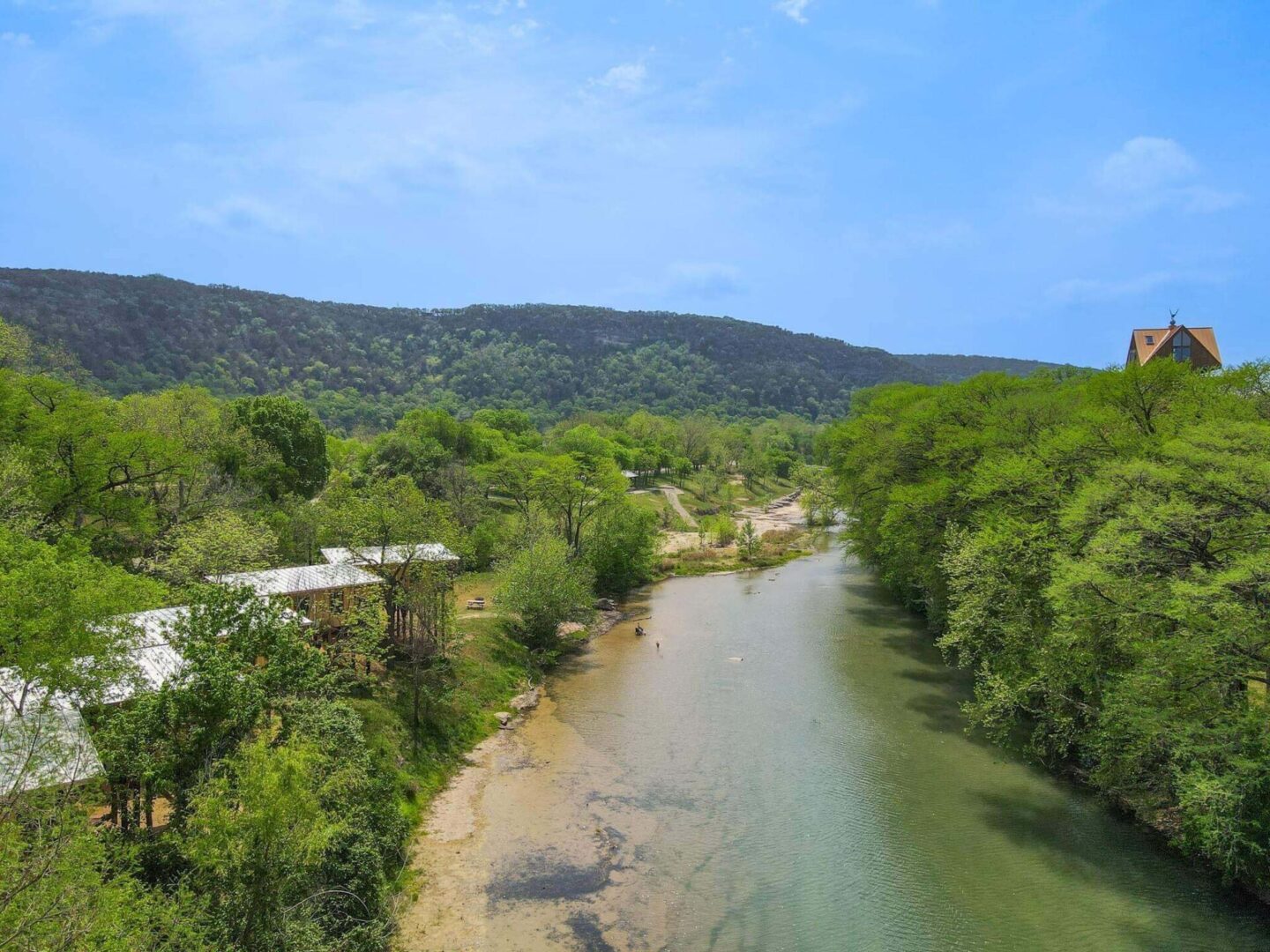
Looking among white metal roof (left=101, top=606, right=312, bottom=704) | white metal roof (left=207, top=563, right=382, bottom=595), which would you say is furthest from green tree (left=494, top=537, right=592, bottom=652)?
white metal roof (left=101, top=606, right=312, bottom=704)

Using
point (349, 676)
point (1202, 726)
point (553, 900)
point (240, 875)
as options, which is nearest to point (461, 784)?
point (349, 676)

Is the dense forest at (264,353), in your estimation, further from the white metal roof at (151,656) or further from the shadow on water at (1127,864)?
the shadow on water at (1127,864)

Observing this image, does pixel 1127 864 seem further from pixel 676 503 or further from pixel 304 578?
pixel 676 503

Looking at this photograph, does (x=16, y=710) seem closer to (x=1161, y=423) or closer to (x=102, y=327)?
(x=1161, y=423)

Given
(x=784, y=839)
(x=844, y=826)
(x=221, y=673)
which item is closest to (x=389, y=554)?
(x=221, y=673)

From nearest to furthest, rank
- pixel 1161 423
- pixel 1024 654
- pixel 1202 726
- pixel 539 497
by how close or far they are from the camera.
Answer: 1. pixel 1202 726
2. pixel 1024 654
3. pixel 1161 423
4. pixel 539 497

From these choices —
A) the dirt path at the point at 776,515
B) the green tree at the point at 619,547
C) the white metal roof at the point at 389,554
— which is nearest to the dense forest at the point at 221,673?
the green tree at the point at 619,547
